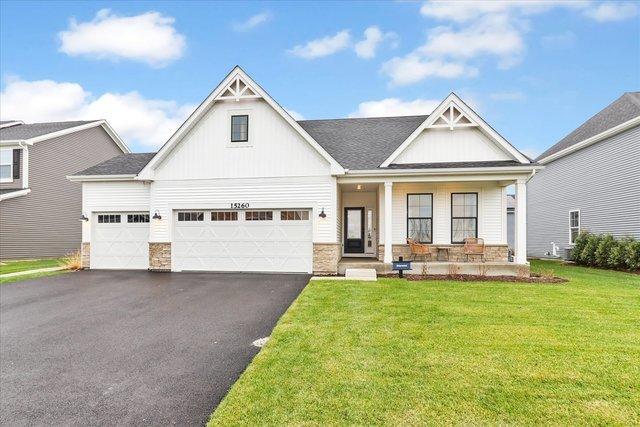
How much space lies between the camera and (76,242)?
20.9m

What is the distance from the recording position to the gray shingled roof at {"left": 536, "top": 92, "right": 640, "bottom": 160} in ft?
50.4

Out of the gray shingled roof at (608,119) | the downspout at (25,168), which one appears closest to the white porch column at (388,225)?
the gray shingled roof at (608,119)

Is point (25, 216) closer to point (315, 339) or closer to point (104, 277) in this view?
point (104, 277)

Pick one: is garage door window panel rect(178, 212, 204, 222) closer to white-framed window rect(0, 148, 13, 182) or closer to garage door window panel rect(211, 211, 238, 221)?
garage door window panel rect(211, 211, 238, 221)

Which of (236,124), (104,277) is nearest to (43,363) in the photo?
(104,277)

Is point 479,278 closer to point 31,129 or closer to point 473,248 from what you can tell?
point 473,248

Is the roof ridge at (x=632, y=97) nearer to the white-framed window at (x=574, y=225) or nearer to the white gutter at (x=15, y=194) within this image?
the white-framed window at (x=574, y=225)

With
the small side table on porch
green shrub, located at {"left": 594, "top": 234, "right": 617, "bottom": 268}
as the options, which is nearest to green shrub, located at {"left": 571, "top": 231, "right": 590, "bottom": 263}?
green shrub, located at {"left": 594, "top": 234, "right": 617, "bottom": 268}

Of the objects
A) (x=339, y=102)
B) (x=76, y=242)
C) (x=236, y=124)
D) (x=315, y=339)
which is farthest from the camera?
(x=339, y=102)

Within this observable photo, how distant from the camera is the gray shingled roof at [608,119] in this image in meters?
15.4

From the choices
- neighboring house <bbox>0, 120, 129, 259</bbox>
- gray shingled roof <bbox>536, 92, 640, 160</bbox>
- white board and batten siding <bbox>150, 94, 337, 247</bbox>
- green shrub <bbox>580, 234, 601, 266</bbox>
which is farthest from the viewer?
neighboring house <bbox>0, 120, 129, 259</bbox>

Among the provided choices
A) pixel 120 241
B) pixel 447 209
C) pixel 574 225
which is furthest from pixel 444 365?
pixel 574 225

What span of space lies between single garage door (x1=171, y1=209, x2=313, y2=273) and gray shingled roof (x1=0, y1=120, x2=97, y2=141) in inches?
507

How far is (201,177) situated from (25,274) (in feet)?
24.3
